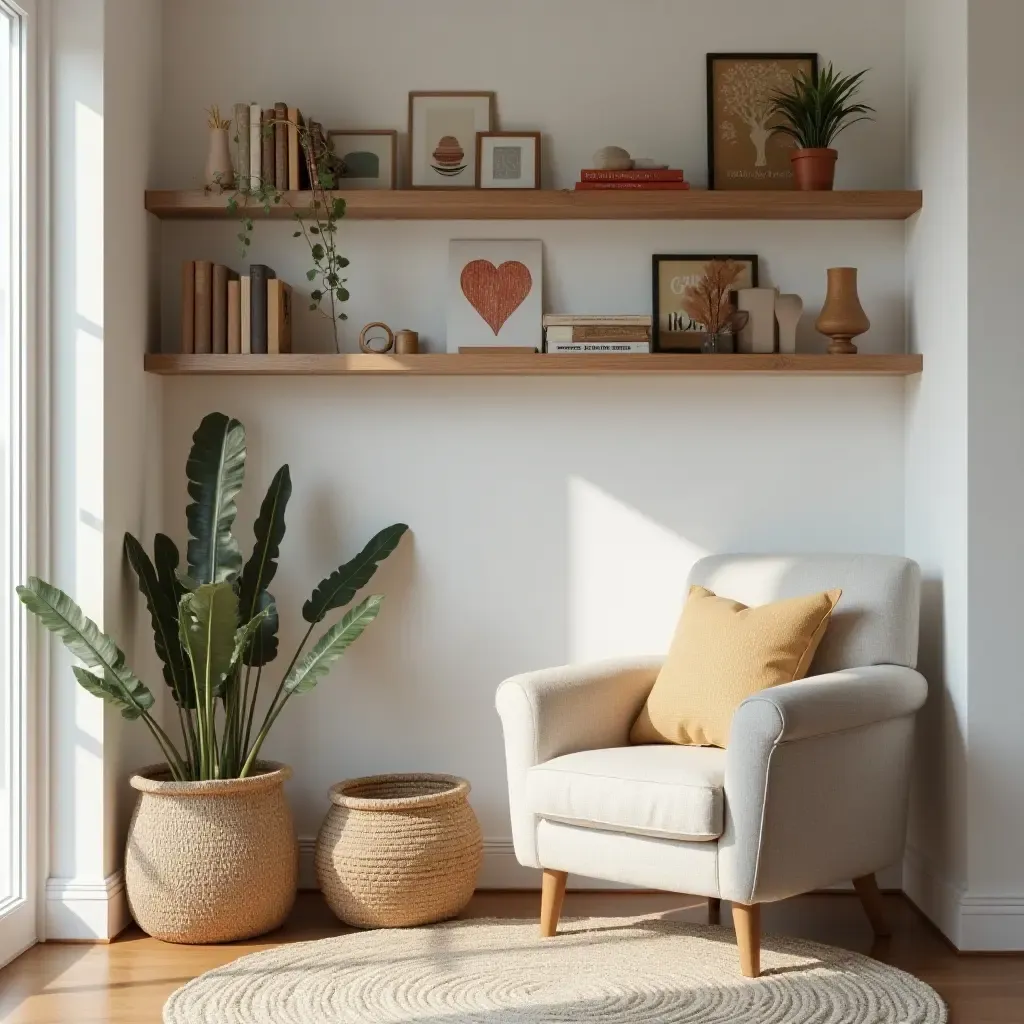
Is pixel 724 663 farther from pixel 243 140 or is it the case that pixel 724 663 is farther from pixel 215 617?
pixel 243 140

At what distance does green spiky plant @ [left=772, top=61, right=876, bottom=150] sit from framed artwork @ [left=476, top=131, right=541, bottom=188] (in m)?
0.68

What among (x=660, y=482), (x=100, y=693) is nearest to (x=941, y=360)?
(x=660, y=482)

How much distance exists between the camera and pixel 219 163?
11.2 ft

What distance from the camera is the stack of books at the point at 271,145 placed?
3396 mm

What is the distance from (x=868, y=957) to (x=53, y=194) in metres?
2.66

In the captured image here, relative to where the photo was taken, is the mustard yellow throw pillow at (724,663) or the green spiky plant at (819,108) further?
the green spiky plant at (819,108)

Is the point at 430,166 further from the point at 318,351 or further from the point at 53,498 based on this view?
the point at 53,498

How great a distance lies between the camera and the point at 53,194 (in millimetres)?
3107

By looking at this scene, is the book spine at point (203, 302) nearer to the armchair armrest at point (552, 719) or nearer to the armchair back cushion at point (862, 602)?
the armchair armrest at point (552, 719)

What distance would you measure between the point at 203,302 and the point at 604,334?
109 cm

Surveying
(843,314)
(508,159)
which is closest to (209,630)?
(508,159)

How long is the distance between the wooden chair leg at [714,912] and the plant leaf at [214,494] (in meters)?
1.48

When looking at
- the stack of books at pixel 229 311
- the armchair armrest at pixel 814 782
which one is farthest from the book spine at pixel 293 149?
the armchair armrest at pixel 814 782

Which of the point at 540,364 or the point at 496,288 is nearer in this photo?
the point at 540,364
